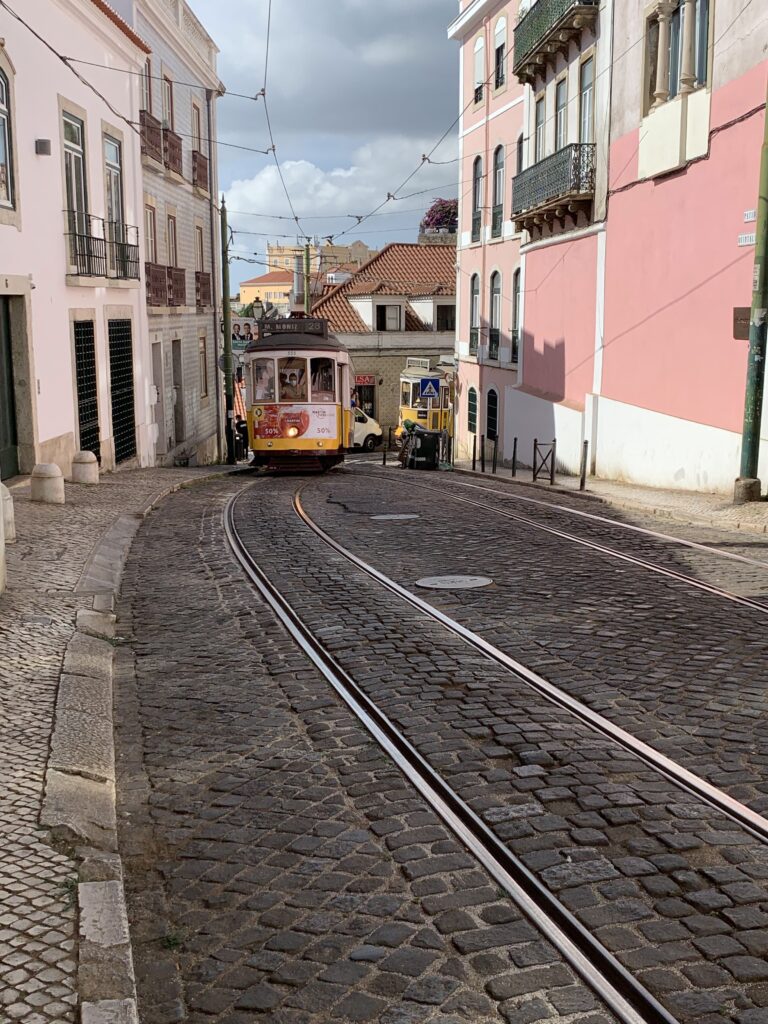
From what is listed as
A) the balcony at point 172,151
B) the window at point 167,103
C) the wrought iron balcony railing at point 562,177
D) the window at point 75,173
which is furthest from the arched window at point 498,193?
the window at point 75,173

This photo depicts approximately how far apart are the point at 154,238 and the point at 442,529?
1584cm

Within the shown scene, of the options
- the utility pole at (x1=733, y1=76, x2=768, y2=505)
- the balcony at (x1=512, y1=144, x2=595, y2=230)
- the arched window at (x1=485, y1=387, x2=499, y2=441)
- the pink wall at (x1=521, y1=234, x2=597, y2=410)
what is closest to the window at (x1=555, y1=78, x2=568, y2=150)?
the balcony at (x1=512, y1=144, x2=595, y2=230)

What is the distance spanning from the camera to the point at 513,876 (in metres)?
4.31

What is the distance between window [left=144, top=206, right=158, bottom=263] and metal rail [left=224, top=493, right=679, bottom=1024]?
1994cm

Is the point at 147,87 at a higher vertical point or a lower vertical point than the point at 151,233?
higher

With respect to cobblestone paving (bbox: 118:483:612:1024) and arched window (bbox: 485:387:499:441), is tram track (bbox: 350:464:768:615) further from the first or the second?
arched window (bbox: 485:387:499:441)

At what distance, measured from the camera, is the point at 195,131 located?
32.0 m

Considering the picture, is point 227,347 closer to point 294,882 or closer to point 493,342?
point 493,342

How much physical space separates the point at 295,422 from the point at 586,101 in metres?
9.04

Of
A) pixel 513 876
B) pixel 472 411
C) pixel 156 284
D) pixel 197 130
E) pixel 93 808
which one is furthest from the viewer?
pixel 472 411

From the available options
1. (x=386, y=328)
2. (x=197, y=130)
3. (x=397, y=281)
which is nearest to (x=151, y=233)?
(x=197, y=130)

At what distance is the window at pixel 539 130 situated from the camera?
1032 inches

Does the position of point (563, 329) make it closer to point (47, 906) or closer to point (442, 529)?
point (442, 529)

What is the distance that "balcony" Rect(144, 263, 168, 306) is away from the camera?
24.3m
